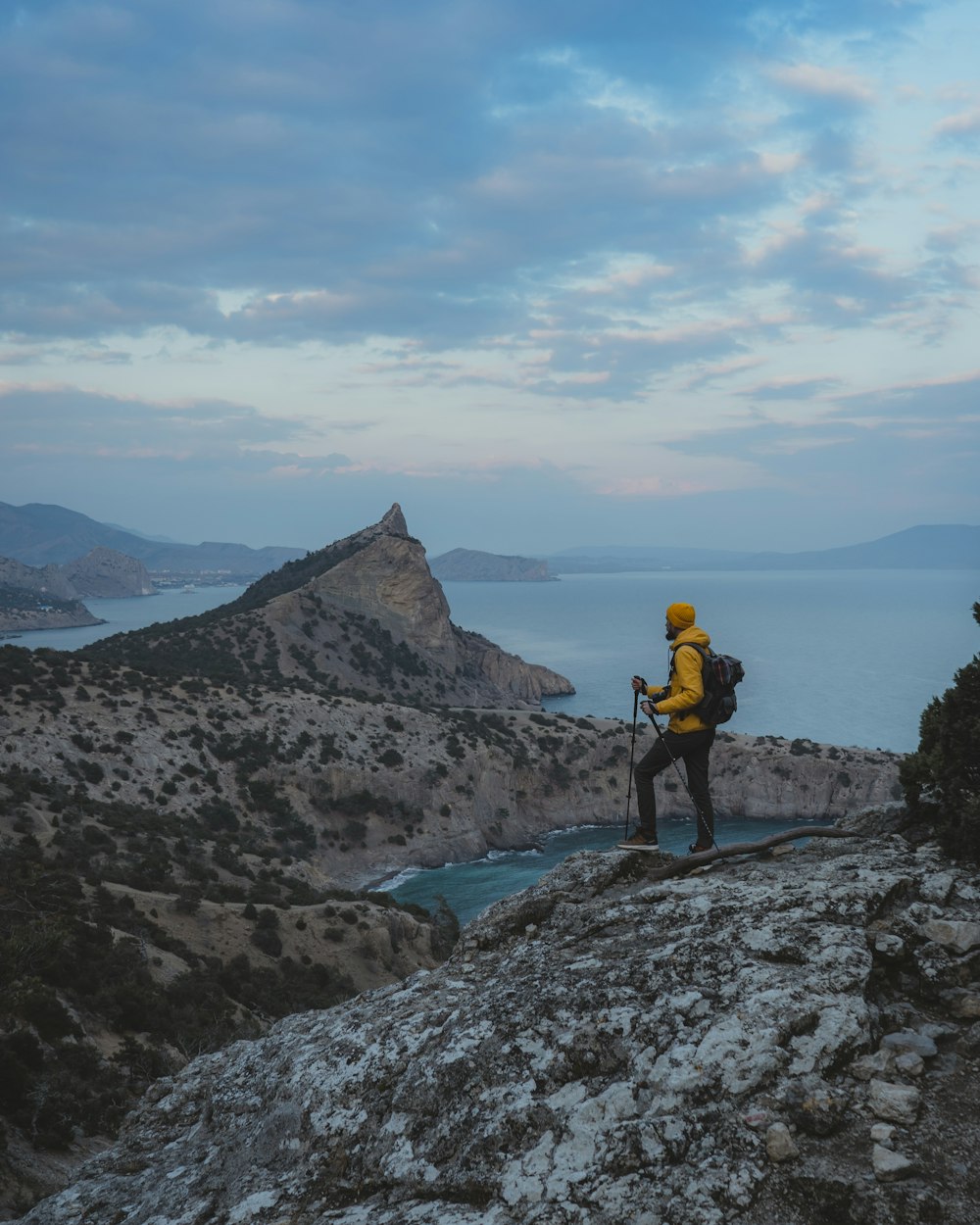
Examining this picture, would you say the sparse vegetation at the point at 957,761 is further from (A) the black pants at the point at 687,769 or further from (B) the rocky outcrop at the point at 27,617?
(B) the rocky outcrop at the point at 27,617

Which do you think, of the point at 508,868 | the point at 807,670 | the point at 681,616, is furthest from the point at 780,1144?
the point at 807,670

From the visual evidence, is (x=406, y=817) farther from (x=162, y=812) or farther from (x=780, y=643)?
(x=780, y=643)

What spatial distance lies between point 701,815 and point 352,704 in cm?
6081

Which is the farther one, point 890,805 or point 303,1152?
point 890,805

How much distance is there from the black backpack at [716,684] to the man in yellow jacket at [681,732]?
0.07 meters

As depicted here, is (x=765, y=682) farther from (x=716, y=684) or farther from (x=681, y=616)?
(x=716, y=684)

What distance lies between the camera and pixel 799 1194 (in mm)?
3883

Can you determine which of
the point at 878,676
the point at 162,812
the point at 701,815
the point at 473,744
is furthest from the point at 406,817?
the point at 878,676

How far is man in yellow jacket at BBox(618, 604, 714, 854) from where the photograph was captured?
8.02 metres

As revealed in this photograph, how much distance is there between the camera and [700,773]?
332 inches

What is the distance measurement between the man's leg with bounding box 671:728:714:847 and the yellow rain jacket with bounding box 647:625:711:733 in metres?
0.09

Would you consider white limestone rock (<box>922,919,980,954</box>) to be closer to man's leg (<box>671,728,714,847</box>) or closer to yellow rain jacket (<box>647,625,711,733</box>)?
man's leg (<box>671,728,714,847</box>)

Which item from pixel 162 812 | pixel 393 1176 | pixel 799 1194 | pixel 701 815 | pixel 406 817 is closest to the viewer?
pixel 799 1194

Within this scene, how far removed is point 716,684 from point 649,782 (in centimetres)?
123
